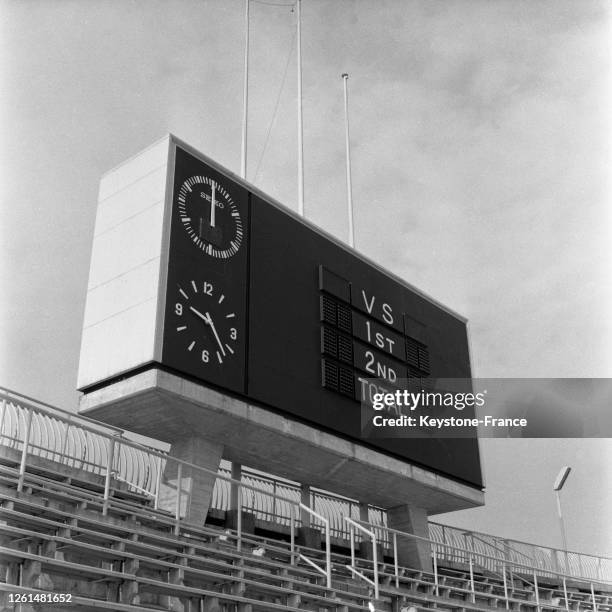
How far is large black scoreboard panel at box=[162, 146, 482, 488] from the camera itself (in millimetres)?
10969

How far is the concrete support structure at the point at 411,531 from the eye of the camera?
14523 mm

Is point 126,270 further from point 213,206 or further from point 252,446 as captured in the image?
point 252,446

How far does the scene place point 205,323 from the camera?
1095 cm

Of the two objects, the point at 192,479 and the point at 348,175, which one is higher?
the point at 348,175

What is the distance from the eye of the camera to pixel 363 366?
516 inches

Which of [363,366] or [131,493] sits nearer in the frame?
[131,493]

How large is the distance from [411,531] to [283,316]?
4876 millimetres

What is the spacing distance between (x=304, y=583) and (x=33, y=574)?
12.8 feet

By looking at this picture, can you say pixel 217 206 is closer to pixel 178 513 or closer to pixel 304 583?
pixel 178 513

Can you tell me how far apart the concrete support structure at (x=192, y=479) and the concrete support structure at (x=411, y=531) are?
4571 mm

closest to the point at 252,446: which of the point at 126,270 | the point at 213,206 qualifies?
the point at 126,270

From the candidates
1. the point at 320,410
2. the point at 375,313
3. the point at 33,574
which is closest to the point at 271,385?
the point at 320,410

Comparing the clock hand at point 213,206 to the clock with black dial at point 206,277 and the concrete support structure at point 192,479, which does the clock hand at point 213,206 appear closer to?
the clock with black dial at point 206,277

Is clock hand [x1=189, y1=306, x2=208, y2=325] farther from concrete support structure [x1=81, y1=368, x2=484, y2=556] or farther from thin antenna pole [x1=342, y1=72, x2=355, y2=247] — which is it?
thin antenna pole [x1=342, y1=72, x2=355, y2=247]
